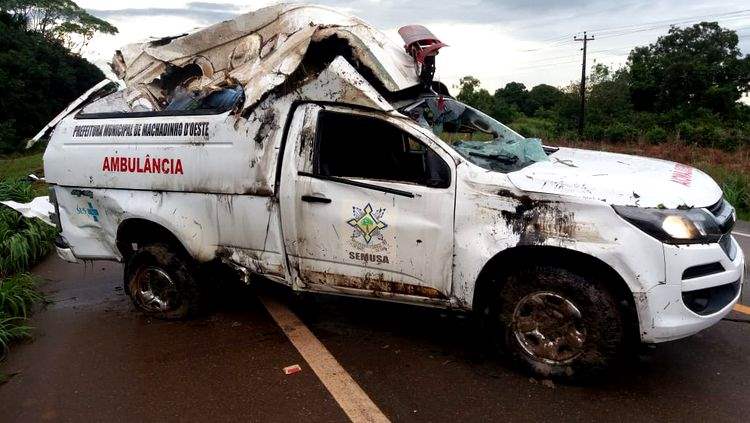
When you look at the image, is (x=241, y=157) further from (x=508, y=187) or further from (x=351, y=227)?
(x=508, y=187)

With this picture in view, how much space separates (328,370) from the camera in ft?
11.8

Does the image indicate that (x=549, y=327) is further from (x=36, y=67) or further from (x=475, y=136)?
(x=36, y=67)

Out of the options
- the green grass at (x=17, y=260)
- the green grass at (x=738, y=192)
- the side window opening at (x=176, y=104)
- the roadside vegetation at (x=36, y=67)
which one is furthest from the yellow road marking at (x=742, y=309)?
the roadside vegetation at (x=36, y=67)

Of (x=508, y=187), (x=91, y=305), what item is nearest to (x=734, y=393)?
(x=508, y=187)

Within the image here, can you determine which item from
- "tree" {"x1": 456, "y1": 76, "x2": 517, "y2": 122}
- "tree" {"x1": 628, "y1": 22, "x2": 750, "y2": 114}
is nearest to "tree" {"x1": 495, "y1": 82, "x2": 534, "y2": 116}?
"tree" {"x1": 456, "y1": 76, "x2": 517, "y2": 122}

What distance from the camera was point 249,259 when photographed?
411 centimetres

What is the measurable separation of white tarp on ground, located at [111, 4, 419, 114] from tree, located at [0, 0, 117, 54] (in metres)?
43.3

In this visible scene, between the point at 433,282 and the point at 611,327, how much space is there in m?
1.05

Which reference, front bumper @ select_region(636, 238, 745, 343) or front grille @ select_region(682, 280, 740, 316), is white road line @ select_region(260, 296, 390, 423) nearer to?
front bumper @ select_region(636, 238, 745, 343)

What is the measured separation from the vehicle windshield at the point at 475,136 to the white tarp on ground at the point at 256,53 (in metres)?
0.30

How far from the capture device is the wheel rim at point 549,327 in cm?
320

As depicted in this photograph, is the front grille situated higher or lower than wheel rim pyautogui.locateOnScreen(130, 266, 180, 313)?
higher

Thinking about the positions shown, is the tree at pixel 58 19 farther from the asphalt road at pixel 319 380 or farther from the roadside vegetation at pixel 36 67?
Result: the asphalt road at pixel 319 380

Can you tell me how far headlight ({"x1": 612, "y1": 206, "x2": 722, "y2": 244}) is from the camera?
2.88 metres
